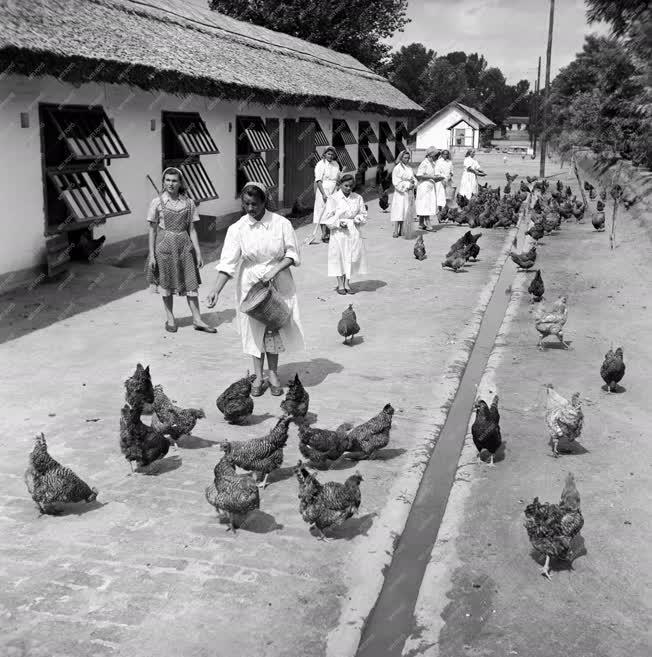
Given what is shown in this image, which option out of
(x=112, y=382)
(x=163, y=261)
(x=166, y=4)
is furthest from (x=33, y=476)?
(x=166, y=4)

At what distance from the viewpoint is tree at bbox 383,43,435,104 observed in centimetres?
9231

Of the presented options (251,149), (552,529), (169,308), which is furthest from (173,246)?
(251,149)

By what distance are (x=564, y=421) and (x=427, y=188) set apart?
1358 centimetres

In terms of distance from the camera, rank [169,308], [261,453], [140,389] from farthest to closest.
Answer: [169,308] → [140,389] → [261,453]

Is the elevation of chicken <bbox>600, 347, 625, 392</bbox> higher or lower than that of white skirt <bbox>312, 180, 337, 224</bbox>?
lower

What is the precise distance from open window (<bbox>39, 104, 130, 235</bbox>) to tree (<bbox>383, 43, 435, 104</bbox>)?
7306cm

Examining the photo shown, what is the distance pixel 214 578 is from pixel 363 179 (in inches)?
1027

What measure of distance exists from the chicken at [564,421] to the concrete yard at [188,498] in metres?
1.04

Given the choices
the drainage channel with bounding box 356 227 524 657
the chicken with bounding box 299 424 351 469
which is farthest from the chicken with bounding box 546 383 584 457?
the chicken with bounding box 299 424 351 469

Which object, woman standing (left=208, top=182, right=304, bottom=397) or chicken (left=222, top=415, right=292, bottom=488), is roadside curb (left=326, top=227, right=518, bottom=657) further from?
woman standing (left=208, top=182, right=304, bottom=397)

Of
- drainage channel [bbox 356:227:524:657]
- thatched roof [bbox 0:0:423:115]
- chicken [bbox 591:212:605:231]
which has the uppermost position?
thatched roof [bbox 0:0:423:115]

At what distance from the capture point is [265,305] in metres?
7.62

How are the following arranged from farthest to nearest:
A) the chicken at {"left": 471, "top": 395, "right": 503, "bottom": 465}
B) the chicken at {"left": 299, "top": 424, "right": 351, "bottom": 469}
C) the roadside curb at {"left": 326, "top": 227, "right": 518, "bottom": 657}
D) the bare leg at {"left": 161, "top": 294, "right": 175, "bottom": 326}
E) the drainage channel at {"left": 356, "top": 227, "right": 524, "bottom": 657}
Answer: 1. the bare leg at {"left": 161, "top": 294, "right": 175, "bottom": 326}
2. the chicken at {"left": 471, "top": 395, "right": 503, "bottom": 465}
3. the chicken at {"left": 299, "top": 424, "right": 351, "bottom": 469}
4. the drainage channel at {"left": 356, "top": 227, "right": 524, "bottom": 657}
5. the roadside curb at {"left": 326, "top": 227, "right": 518, "bottom": 657}

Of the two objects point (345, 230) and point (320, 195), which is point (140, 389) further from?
point (320, 195)
